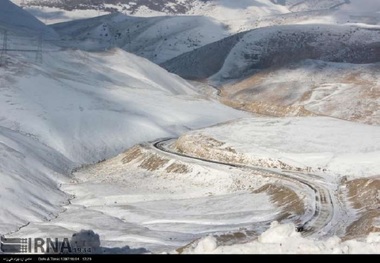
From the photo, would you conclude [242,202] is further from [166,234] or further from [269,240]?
[269,240]

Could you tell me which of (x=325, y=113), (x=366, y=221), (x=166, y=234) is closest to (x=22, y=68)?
(x=325, y=113)

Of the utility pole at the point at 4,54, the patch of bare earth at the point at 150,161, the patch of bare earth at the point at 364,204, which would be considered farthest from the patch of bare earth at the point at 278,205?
the utility pole at the point at 4,54


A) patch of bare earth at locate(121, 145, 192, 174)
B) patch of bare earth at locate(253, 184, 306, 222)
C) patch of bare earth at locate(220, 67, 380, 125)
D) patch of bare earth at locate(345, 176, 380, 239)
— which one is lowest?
patch of bare earth at locate(220, 67, 380, 125)

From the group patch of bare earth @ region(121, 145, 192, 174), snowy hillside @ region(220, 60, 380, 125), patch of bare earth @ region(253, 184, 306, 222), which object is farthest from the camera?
snowy hillside @ region(220, 60, 380, 125)

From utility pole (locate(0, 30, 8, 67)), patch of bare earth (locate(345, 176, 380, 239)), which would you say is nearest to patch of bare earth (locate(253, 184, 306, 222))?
patch of bare earth (locate(345, 176, 380, 239))

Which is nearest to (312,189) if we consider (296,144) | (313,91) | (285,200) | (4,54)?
(285,200)

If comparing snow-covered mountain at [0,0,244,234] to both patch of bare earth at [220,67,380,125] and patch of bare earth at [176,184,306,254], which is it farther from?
patch of bare earth at [176,184,306,254]
